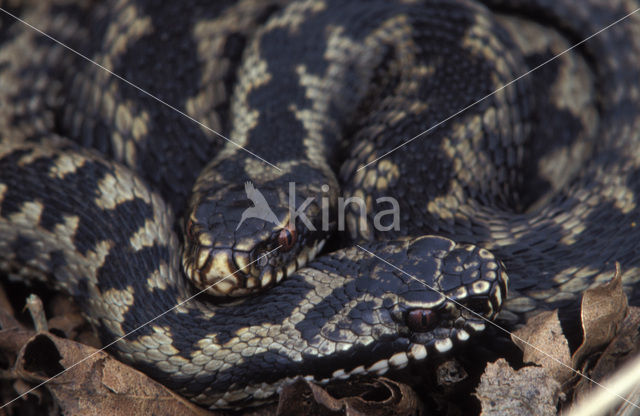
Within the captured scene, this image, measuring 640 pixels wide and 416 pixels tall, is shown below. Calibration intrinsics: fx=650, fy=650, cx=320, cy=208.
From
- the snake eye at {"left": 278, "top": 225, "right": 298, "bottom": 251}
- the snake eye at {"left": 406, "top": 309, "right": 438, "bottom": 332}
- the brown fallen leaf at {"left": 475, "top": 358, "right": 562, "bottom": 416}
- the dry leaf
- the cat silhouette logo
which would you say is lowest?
the brown fallen leaf at {"left": 475, "top": 358, "right": 562, "bottom": 416}

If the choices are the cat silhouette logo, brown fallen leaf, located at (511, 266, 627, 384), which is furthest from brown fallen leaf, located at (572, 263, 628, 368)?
the cat silhouette logo

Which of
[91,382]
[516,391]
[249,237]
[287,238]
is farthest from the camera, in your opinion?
[287,238]

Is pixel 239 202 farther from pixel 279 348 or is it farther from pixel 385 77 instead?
pixel 385 77

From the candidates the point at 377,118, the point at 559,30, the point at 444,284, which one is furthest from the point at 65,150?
the point at 559,30

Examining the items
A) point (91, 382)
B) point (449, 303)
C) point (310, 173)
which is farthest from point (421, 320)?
point (91, 382)

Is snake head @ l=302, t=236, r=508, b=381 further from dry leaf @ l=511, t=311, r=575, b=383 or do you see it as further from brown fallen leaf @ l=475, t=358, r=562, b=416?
brown fallen leaf @ l=475, t=358, r=562, b=416

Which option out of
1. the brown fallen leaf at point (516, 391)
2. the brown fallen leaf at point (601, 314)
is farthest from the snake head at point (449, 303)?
the brown fallen leaf at point (601, 314)

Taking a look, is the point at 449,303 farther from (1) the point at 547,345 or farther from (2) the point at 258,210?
(2) the point at 258,210
